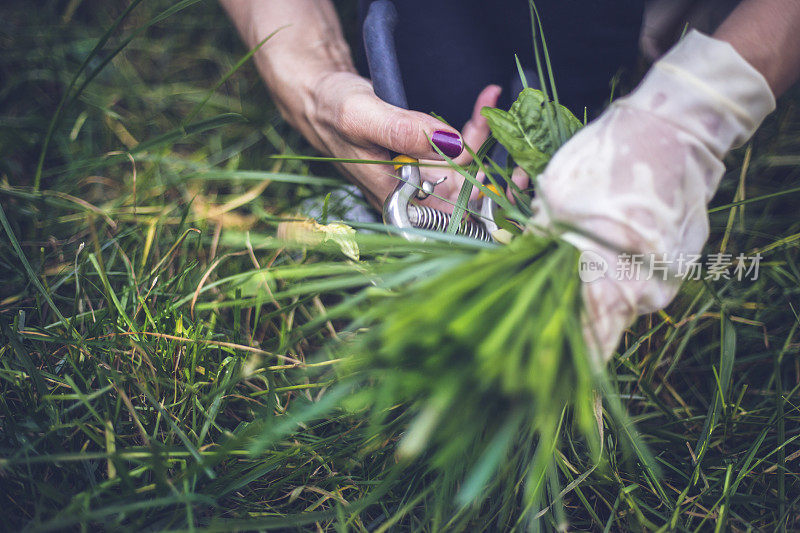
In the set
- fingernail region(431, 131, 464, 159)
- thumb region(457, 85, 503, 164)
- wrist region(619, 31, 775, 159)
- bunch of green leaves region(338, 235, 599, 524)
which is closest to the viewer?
bunch of green leaves region(338, 235, 599, 524)

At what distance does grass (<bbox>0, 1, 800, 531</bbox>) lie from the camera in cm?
53

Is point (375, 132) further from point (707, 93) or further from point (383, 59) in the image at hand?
point (707, 93)

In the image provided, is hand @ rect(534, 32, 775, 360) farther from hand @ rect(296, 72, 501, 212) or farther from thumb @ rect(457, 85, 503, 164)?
thumb @ rect(457, 85, 503, 164)

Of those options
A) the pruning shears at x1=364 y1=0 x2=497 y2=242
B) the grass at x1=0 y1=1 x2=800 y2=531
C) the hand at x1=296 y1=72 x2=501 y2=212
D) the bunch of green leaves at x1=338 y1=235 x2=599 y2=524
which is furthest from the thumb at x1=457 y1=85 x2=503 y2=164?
the bunch of green leaves at x1=338 y1=235 x2=599 y2=524

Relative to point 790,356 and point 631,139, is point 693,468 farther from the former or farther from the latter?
point 631,139

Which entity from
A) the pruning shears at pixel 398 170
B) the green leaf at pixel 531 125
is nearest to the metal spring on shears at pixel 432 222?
the pruning shears at pixel 398 170

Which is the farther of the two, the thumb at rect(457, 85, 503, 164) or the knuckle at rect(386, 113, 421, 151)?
the thumb at rect(457, 85, 503, 164)

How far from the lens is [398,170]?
62 cm

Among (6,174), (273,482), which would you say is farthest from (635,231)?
(6,174)

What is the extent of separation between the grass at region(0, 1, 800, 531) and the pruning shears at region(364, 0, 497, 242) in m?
0.07

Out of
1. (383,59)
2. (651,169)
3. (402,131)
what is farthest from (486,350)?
(383,59)

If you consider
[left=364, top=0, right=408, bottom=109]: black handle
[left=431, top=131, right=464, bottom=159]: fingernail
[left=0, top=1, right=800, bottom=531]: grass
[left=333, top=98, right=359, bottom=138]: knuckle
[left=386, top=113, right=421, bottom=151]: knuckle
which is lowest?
[left=0, top=1, right=800, bottom=531]: grass

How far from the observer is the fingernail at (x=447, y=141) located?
0.58 meters

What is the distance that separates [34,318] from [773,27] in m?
1.04
